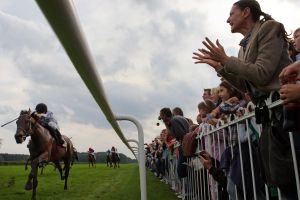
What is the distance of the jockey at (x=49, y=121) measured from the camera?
10992mm

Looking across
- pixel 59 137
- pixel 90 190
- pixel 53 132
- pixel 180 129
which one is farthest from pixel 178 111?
pixel 59 137

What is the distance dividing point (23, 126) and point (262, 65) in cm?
815

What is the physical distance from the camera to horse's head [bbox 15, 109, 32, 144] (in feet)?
30.8

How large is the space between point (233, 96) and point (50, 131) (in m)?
7.66

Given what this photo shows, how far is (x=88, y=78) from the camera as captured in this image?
5.11ft

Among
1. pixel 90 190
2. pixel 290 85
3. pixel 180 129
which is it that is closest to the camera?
Result: pixel 290 85

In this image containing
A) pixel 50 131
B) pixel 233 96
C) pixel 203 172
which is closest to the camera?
pixel 233 96

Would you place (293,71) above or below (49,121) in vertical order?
below

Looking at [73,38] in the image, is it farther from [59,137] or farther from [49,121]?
[59,137]

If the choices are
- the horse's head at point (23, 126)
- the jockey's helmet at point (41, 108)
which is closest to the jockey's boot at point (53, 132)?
the jockey's helmet at point (41, 108)

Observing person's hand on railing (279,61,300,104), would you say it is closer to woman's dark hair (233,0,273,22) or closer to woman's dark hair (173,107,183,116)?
woman's dark hair (233,0,273,22)

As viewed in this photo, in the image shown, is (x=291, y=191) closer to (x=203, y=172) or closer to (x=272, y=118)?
(x=272, y=118)

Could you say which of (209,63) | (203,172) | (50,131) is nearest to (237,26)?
(209,63)

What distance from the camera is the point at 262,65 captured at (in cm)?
230
